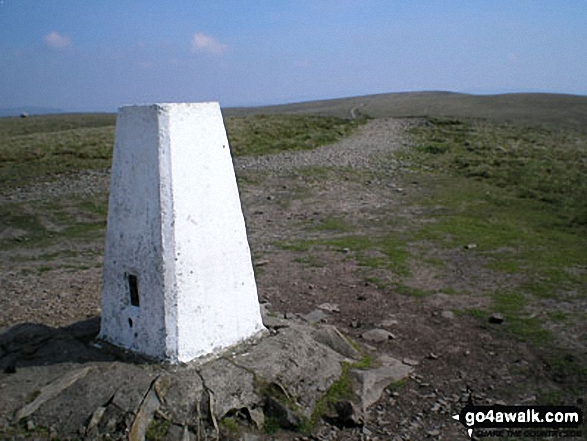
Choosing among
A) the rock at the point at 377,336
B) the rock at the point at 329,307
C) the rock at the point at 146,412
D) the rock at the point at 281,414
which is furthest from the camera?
the rock at the point at 329,307

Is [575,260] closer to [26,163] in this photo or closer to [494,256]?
[494,256]

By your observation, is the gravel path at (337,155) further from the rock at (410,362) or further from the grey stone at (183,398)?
the grey stone at (183,398)

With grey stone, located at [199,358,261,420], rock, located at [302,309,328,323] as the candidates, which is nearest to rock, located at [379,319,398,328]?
rock, located at [302,309,328,323]

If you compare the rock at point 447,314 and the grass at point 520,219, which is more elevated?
the grass at point 520,219

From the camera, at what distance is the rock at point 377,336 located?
403 inches

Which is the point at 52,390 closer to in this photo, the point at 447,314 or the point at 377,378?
the point at 377,378

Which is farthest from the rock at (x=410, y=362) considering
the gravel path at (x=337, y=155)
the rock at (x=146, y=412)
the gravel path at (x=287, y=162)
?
the gravel path at (x=337, y=155)

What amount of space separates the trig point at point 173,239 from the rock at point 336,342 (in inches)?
65.6

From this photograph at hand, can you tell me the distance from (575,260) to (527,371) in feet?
21.1

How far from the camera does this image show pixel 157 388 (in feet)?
23.4

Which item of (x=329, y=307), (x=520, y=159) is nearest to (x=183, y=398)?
(x=329, y=307)

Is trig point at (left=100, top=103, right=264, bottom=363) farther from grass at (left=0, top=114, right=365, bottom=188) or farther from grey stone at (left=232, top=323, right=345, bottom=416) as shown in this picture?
grass at (left=0, top=114, right=365, bottom=188)

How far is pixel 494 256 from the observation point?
579 inches

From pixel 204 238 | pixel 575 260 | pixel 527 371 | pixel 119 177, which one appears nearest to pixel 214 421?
pixel 204 238
